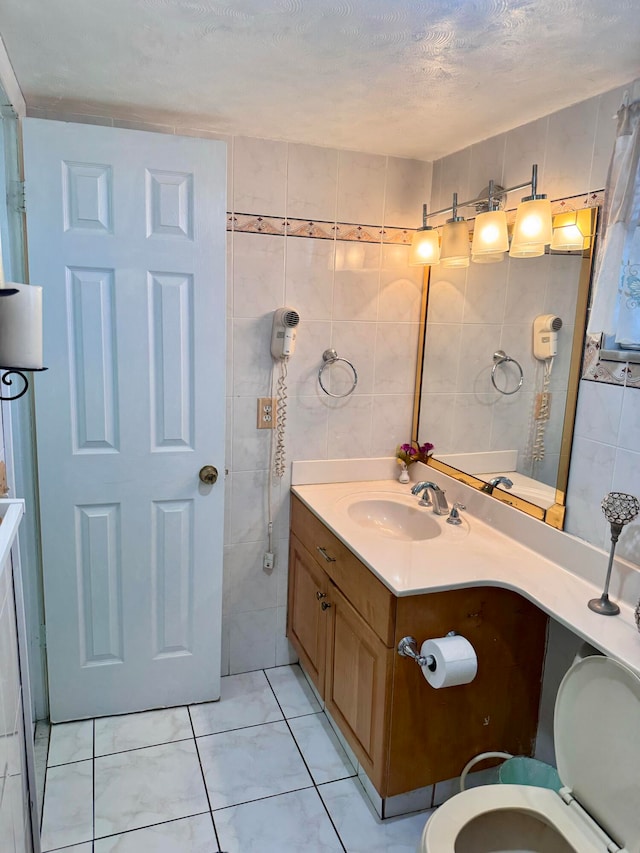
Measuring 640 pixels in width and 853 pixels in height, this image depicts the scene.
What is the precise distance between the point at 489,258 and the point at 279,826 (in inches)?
80.5

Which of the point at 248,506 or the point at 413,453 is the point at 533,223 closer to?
the point at 413,453

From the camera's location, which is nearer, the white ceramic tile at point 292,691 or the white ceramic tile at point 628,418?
the white ceramic tile at point 628,418

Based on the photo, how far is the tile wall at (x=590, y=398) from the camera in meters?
1.64

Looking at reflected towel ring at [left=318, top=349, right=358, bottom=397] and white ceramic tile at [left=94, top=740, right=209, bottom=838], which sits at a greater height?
reflected towel ring at [left=318, top=349, right=358, bottom=397]

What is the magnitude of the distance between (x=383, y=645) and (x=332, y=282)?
1438 millimetres

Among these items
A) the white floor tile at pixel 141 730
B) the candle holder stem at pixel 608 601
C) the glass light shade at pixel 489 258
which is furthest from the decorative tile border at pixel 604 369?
the white floor tile at pixel 141 730

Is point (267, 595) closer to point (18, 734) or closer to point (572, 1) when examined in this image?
point (18, 734)

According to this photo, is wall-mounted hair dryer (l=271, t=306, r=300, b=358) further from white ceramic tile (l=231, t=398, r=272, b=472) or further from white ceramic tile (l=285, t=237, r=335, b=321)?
white ceramic tile (l=231, t=398, r=272, b=472)

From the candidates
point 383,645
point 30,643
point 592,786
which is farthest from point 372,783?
point 30,643

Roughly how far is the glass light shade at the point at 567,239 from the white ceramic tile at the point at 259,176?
104 centimetres

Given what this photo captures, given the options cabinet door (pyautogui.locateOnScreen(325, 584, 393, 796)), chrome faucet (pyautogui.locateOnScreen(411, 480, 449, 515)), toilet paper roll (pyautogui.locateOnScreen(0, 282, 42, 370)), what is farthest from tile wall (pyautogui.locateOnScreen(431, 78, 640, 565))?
toilet paper roll (pyautogui.locateOnScreen(0, 282, 42, 370))

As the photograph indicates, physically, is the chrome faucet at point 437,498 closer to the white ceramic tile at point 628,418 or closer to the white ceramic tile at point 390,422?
the white ceramic tile at point 390,422

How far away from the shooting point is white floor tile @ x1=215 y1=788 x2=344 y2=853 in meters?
1.75

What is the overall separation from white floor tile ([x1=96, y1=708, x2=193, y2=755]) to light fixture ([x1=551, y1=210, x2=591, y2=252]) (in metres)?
2.16
